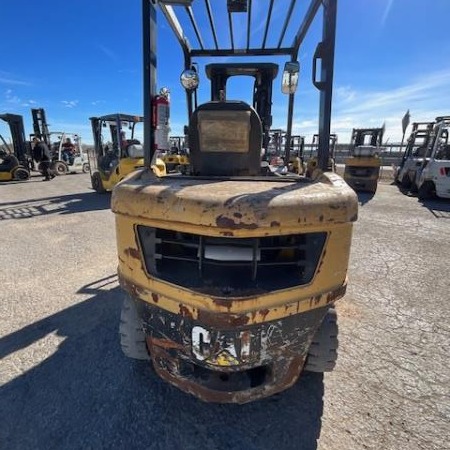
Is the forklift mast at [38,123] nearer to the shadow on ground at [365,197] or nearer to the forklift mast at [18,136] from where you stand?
the forklift mast at [18,136]

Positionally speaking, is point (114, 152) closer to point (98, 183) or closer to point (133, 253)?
point (98, 183)

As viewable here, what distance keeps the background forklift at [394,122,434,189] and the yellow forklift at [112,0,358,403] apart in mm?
12362

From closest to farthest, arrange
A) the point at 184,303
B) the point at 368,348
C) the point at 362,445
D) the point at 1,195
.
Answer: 1. the point at 184,303
2. the point at 362,445
3. the point at 368,348
4. the point at 1,195

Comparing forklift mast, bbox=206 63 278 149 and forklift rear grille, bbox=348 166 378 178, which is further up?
forklift mast, bbox=206 63 278 149

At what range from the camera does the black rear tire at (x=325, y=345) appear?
2.05 m

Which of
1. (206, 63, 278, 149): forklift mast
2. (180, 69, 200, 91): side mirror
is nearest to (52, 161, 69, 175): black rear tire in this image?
(206, 63, 278, 149): forklift mast

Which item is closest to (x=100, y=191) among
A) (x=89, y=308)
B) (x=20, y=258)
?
(x=20, y=258)

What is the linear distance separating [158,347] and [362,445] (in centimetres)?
133

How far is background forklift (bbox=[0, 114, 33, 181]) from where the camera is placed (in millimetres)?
14945

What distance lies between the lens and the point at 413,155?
541 inches

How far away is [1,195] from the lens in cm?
1135

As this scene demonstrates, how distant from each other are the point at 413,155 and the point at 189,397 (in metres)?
15.1

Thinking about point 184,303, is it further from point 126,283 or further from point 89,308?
point 89,308

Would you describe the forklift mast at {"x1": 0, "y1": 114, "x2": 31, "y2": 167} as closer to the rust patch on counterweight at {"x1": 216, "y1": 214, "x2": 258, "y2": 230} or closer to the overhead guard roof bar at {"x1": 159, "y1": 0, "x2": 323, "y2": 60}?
the overhead guard roof bar at {"x1": 159, "y1": 0, "x2": 323, "y2": 60}
